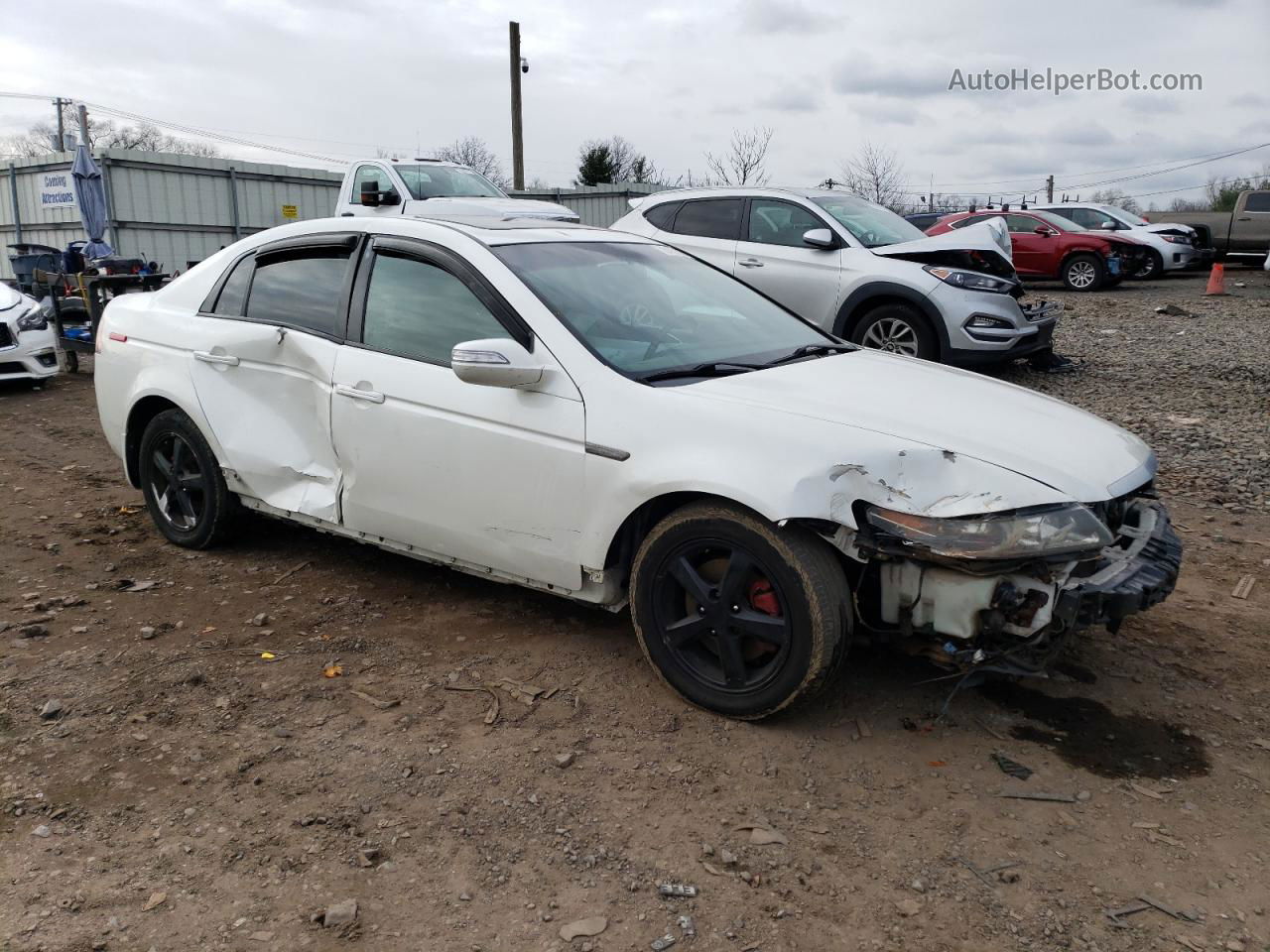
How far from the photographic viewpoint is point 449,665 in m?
3.88

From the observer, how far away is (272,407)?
4.50 metres

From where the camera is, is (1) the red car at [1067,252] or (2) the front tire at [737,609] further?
(1) the red car at [1067,252]

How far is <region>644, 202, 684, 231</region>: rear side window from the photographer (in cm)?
963

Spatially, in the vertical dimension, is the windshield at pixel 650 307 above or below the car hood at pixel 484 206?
below

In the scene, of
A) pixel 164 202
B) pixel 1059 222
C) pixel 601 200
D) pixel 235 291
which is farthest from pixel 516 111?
pixel 235 291

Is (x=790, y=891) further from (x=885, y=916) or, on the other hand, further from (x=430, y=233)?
(x=430, y=233)

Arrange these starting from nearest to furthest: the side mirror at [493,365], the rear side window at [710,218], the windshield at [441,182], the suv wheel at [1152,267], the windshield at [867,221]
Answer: the side mirror at [493,365]
the windshield at [867,221]
the rear side window at [710,218]
the windshield at [441,182]
the suv wheel at [1152,267]

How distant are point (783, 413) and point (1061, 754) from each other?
1412 millimetres

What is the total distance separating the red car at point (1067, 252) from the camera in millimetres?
17094

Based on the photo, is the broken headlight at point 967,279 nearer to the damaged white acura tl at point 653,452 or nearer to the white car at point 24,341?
the damaged white acura tl at point 653,452

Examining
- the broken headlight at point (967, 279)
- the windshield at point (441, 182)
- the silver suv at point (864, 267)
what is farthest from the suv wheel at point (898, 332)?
the windshield at point (441, 182)

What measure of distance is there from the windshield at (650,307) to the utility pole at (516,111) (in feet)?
75.2

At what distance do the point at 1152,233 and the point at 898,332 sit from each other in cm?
1332

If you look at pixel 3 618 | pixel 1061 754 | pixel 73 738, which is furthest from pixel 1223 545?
pixel 3 618
